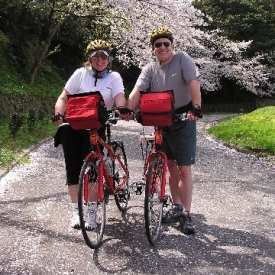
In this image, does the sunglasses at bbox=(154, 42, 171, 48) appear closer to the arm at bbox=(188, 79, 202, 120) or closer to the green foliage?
the arm at bbox=(188, 79, 202, 120)

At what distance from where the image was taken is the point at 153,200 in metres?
4.02

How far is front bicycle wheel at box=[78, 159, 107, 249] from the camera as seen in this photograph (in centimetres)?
368

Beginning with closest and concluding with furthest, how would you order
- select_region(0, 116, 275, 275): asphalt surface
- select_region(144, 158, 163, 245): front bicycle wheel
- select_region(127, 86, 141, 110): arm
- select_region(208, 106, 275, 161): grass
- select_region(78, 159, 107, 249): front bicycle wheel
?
select_region(0, 116, 275, 275): asphalt surface < select_region(78, 159, 107, 249): front bicycle wheel < select_region(144, 158, 163, 245): front bicycle wheel < select_region(127, 86, 141, 110): arm < select_region(208, 106, 275, 161): grass

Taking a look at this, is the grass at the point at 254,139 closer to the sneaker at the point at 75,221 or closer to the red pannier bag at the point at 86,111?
the sneaker at the point at 75,221

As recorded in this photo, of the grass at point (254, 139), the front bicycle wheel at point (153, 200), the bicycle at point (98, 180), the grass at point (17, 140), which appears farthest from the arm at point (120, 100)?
the grass at point (254, 139)

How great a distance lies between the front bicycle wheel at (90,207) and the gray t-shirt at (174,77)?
0.96m

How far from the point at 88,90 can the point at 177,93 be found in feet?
2.72

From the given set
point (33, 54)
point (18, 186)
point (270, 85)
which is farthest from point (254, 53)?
point (18, 186)

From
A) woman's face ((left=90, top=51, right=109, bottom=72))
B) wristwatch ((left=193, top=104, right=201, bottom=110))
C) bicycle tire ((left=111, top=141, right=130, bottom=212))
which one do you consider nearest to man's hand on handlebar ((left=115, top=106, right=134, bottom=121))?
woman's face ((left=90, top=51, right=109, bottom=72))

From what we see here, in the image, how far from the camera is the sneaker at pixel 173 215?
14.5 feet

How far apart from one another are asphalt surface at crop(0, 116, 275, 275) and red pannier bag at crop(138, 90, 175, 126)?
1077 millimetres

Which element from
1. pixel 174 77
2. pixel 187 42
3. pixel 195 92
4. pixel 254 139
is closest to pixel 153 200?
pixel 195 92

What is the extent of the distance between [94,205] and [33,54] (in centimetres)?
1793

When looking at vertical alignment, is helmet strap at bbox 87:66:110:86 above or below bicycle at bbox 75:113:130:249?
above
